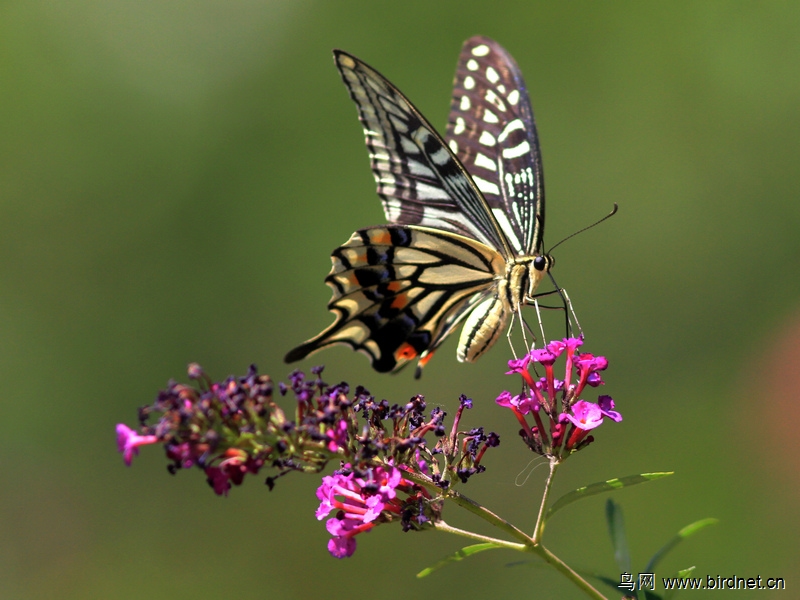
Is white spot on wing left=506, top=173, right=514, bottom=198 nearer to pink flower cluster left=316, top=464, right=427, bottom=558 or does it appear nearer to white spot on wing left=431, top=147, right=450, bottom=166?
white spot on wing left=431, top=147, right=450, bottom=166

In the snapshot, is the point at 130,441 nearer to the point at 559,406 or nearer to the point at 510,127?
the point at 559,406

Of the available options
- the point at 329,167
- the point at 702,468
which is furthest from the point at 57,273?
the point at 702,468

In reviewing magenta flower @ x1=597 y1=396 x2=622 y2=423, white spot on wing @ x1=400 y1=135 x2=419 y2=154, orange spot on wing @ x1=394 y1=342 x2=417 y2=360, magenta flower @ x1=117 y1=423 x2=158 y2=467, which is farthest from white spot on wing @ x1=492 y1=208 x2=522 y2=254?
magenta flower @ x1=117 y1=423 x2=158 y2=467

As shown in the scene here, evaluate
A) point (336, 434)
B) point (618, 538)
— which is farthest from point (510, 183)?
point (336, 434)

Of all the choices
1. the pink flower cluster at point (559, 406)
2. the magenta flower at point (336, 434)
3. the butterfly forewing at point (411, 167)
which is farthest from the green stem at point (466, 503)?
the butterfly forewing at point (411, 167)

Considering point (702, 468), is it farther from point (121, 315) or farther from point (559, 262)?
point (121, 315)

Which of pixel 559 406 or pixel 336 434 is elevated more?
pixel 336 434
